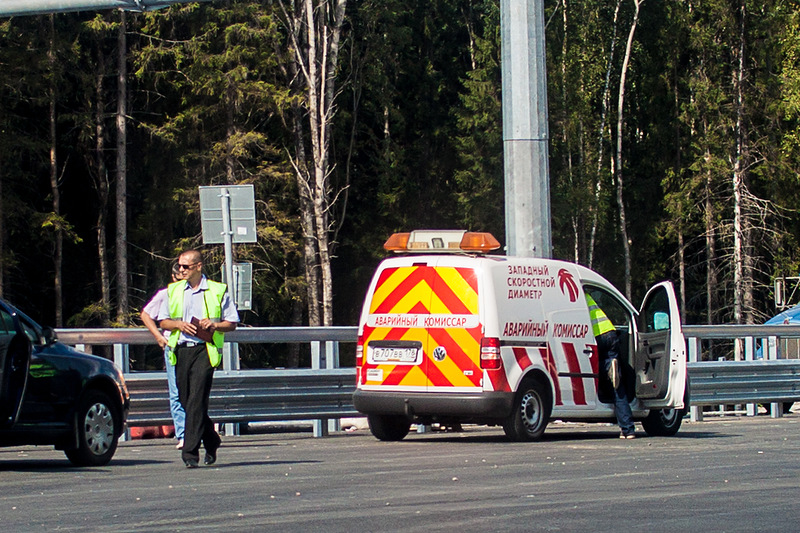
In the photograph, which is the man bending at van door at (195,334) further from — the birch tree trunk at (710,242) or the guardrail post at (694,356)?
the birch tree trunk at (710,242)

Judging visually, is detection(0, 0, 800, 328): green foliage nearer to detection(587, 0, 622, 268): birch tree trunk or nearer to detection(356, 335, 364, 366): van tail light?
detection(587, 0, 622, 268): birch tree trunk

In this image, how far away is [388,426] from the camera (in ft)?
49.7

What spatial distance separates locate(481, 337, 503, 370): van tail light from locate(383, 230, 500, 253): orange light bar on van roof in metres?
1.12

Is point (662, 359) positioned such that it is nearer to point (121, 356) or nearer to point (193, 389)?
point (121, 356)

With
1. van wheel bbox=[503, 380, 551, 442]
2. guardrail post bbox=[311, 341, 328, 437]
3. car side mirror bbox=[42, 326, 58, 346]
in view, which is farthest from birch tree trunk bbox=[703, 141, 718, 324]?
car side mirror bbox=[42, 326, 58, 346]

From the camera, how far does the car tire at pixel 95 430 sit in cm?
Result: 1227

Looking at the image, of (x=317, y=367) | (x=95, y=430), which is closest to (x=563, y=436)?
(x=317, y=367)

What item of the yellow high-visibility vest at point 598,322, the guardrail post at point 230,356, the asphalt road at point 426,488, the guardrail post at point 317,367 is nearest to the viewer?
the asphalt road at point 426,488

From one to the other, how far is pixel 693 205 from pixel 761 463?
136ft

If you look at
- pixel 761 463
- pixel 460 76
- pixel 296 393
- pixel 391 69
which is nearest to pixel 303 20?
pixel 391 69

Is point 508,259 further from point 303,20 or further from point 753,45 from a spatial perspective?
point 753,45

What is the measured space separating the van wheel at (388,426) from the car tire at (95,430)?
3.19 metres

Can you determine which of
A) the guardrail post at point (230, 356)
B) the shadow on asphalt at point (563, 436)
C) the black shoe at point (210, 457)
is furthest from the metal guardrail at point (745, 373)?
the black shoe at point (210, 457)

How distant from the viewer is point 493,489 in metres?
9.62
